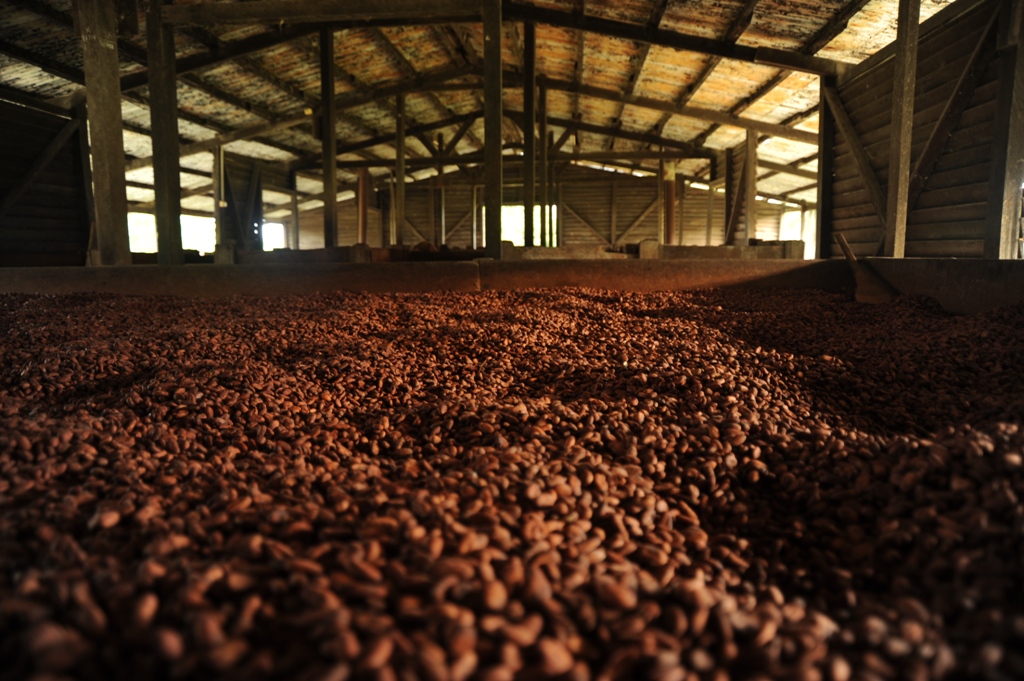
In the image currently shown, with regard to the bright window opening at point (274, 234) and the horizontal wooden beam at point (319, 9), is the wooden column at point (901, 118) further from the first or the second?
the bright window opening at point (274, 234)

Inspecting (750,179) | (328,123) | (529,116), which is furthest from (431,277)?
(750,179)

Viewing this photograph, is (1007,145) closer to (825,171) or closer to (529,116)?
(825,171)

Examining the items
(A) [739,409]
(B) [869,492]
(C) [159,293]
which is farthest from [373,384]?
(C) [159,293]

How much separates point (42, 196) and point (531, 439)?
10602 millimetres

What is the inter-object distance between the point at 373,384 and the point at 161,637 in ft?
4.67

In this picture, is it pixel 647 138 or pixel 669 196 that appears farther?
pixel 669 196

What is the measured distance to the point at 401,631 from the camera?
2.33 feet

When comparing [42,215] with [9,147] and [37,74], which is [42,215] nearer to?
[9,147]

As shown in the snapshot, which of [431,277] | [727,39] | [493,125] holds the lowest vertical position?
[431,277]

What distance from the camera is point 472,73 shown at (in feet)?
38.2

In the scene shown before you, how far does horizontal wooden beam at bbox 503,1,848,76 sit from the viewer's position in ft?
22.8

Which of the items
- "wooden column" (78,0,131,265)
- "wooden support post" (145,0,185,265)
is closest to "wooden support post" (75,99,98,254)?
"wooden support post" (145,0,185,265)

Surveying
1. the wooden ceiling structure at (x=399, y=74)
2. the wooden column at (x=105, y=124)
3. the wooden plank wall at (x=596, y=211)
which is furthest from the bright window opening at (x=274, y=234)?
the wooden column at (x=105, y=124)

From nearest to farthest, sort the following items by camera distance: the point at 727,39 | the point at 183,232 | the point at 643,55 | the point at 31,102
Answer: the point at 727,39 < the point at 31,102 < the point at 643,55 < the point at 183,232
